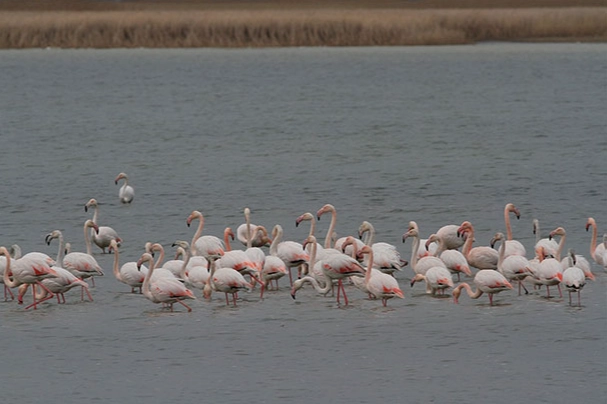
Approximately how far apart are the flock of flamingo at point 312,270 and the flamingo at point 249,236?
61cm

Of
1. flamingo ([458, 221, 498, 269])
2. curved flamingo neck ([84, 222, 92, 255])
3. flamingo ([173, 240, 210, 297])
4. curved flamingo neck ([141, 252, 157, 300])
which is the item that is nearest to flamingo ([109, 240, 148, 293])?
curved flamingo neck ([141, 252, 157, 300])

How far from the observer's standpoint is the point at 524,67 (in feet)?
230

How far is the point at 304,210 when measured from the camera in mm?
21938

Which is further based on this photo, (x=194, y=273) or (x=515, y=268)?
(x=194, y=273)

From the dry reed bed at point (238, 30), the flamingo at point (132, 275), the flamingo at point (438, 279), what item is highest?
the dry reed bed at point (238, 30)

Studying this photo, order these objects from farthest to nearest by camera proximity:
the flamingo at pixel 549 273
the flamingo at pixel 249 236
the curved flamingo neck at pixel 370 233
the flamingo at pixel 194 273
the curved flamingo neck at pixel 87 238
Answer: the flamingo at pixel 249 236 < the curved flamingo neck at pixel 87 238 < the curved flamingo neck at pixel 370 233 < the flamingo at pixel 194 273 < the flamingo at pixel 549 273

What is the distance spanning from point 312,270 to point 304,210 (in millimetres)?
6689

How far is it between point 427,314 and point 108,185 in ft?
44.0

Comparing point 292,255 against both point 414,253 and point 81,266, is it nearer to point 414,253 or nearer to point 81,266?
point 414,253

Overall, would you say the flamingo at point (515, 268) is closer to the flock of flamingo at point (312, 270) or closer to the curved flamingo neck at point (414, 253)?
the flock of flamingo at point (312, 270)

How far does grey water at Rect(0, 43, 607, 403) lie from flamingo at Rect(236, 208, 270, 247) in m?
1.46

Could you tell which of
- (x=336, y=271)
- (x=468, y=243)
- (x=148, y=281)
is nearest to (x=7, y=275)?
(x=148, y=281)

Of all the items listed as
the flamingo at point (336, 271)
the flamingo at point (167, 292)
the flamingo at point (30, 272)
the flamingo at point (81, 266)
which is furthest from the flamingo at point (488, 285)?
the flamingo at point (30, 272)

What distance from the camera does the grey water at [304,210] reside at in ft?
38.8
